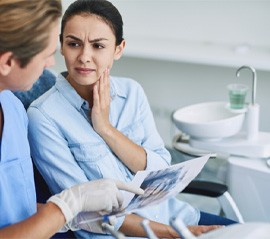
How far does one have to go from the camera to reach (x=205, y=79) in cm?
317

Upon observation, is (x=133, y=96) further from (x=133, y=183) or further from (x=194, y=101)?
(x=194, y=101)

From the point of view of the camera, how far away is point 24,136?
1.25 metres

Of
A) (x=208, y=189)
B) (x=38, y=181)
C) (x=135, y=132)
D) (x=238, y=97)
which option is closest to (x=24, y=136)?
(x=38, y=181)

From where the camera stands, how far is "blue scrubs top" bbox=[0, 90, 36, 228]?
1.13m

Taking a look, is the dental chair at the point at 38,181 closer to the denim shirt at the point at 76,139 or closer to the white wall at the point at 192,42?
the denim shirt at the point at 76,139

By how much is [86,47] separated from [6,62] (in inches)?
15.8

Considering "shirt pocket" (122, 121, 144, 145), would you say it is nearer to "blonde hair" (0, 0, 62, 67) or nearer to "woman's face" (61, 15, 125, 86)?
"woman's face" (61, 15, 125, 86)

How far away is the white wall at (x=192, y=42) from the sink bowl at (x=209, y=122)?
0.53 meters

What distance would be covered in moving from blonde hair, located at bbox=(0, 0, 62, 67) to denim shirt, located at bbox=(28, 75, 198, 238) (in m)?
0.34

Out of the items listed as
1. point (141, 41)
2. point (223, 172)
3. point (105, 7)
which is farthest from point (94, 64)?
point (141, 41)

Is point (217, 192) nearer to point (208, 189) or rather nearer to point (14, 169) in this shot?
point (208, 189)

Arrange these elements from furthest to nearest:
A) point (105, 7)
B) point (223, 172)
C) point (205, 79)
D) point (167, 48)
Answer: point (205, 79)
point (167, 48)
point (223, 172)
point (105, 7)

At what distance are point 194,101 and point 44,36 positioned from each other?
2.35 metres

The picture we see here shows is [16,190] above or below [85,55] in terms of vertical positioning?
below
